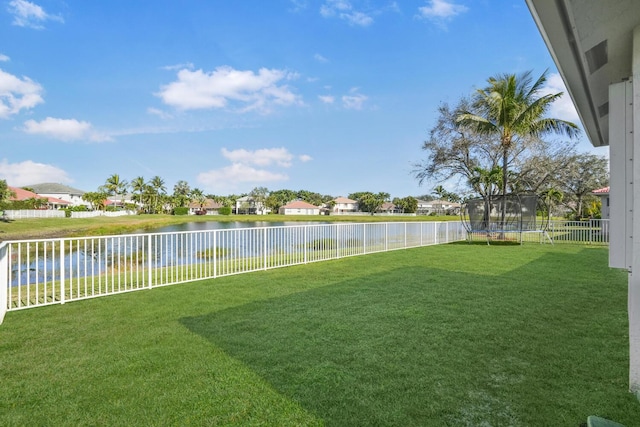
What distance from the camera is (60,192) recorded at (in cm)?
7100

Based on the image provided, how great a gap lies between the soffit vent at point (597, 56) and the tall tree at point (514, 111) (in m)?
12.7

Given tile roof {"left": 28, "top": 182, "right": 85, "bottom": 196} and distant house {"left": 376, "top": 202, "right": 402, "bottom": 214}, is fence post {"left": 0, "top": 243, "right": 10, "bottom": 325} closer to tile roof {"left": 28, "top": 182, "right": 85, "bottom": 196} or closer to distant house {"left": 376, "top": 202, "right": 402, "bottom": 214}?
distant house {"left": 376, "top": 202, "right": 402, "bottom": 214}

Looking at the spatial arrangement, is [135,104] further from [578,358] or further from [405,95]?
[578,358]

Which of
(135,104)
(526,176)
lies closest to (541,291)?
(526,176)

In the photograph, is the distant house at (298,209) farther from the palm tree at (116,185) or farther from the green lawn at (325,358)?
the green lawn at (325,358)

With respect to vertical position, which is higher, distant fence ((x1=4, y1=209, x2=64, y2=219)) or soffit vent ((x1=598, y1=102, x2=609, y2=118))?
soffit vent ((x1=598, y1=102, x2=609, y2=118))

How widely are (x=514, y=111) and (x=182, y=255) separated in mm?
13425

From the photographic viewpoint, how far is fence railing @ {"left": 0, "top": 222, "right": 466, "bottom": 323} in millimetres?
4852

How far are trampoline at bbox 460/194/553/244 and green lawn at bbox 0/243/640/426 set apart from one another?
8.29 meters

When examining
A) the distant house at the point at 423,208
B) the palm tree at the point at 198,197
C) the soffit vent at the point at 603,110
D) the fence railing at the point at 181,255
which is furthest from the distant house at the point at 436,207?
the soffit vent at the point at 603,110

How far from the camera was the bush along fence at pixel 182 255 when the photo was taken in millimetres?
4840

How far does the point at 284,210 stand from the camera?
72.5 meters

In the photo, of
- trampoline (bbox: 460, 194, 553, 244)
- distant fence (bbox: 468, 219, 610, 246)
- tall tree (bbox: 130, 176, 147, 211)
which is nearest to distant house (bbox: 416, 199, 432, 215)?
tall tree (bbox: 130, 176, 147, 211)

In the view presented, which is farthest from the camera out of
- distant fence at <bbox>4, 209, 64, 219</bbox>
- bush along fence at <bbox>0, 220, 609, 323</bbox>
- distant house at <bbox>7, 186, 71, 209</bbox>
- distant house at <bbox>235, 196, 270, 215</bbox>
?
distant house at <bbox>235, 196, 270, 215</bbox>
